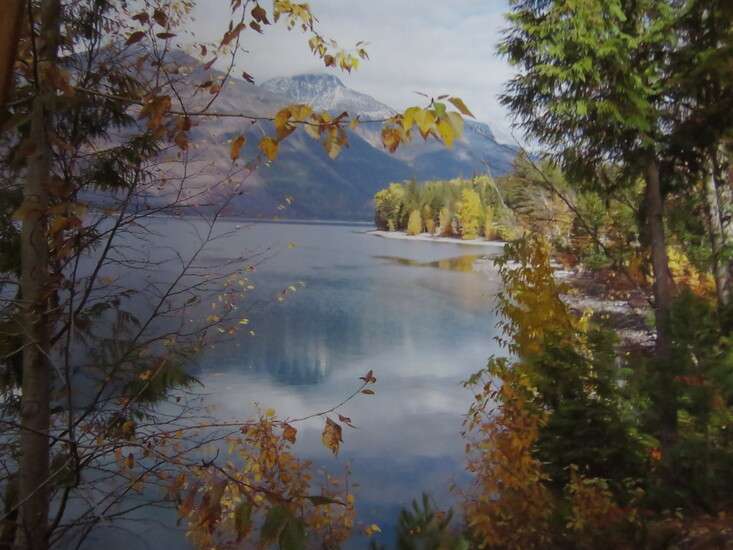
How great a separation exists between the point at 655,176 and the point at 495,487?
459 centimetres

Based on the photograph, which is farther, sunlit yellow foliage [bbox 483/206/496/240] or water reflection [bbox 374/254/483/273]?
sunlit yellow foliage [bbox 483/206/496/240]

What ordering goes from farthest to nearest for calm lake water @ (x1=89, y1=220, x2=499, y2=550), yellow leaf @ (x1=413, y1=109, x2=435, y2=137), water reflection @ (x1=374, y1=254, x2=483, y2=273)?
water reflection @ (x1=374, y1=254, x2=483, y2=273)
calm lake water @ (x1=89, y1=220, x2=499, y2=550)
yellow leaf @ (x1=413, y1=109, x2=435, y2=137)

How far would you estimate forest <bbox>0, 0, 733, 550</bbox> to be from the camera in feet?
6.98

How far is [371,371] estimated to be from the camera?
10.1 feet

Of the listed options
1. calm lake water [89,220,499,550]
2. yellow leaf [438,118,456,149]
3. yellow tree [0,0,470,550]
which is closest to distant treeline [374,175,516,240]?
calm lake water [89,220,499,550]

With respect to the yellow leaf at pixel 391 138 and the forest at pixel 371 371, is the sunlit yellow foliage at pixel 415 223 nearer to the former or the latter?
the forest at pixel 371 371

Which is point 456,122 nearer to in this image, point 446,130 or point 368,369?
point 446,130

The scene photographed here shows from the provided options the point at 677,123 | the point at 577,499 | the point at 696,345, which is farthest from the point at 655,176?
the point at 577,499

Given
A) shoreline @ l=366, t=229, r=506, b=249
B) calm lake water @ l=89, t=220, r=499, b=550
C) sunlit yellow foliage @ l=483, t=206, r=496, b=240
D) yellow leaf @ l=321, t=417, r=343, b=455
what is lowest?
calm lake water @ l=89, t=220, r=499, b=550

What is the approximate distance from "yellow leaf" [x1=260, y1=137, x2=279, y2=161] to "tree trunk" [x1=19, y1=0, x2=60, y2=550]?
85 cm

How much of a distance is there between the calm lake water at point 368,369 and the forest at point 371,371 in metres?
0.70

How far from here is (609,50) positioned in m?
6.56

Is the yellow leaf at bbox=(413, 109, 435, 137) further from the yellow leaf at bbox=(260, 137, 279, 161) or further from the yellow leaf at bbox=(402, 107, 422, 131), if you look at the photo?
the yellow leaf at bbox=(260, 137, 279, 161)

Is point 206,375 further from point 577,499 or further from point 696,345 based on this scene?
point 696,345
